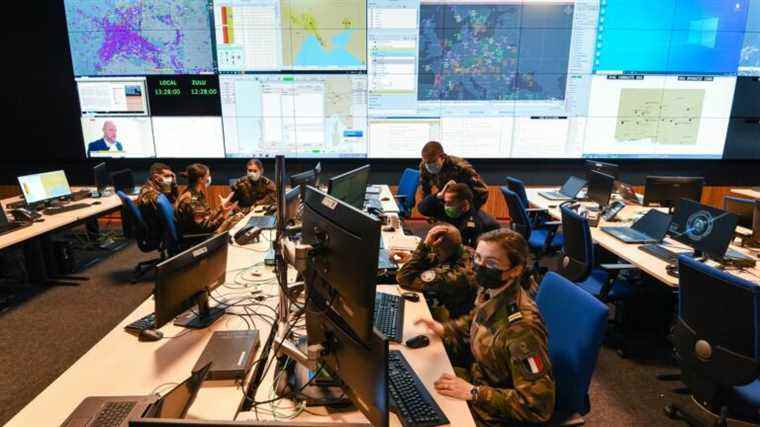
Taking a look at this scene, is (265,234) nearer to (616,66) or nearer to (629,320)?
(629,320)

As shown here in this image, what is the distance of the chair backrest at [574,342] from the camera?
5.04 feet

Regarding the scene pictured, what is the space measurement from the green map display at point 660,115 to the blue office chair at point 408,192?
8.94 ft

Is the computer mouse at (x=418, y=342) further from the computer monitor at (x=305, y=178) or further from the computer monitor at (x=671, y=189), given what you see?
the computer monitor at (x=671, y=189)

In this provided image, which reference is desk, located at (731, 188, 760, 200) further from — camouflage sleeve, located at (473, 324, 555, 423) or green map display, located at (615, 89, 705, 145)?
camouflage sleeve, located at (473, 324, 555, 423)

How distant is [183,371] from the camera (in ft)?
5.23

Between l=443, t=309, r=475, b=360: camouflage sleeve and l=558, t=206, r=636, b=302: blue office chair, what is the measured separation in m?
1.46

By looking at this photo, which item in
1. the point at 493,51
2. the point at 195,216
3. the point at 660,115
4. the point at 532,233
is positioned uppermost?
the point at 493,51

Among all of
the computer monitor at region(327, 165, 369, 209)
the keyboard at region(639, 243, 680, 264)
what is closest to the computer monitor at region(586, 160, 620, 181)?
the keyboard at region(639, 243, 680, 264)

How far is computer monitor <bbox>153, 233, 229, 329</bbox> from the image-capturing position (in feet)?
5.59

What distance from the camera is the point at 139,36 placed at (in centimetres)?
538

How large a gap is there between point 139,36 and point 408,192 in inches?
150

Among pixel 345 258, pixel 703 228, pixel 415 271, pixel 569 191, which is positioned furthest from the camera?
pixel 569 191

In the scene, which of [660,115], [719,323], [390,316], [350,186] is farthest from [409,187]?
[719,323]

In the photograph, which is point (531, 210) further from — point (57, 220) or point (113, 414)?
point (57, 220)
